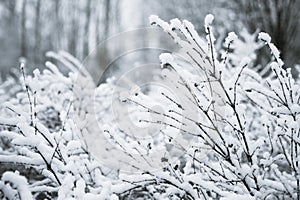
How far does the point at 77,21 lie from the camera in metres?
14.2

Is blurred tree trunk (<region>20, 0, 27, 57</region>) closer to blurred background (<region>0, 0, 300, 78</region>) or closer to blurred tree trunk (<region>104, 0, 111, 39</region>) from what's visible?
blurred background (<region>0, 0, 300, 78</region>)

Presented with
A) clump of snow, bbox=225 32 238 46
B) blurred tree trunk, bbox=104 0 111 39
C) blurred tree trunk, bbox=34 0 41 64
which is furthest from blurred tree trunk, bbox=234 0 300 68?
blurred tree trunk, bbox=34 0 41 64

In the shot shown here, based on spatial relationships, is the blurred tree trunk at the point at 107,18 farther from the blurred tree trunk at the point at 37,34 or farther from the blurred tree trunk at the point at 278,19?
the blurred tree trunk at the point at 278,19

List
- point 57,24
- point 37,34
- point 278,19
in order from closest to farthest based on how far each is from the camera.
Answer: point 278,19, point 57,24, point 37,34

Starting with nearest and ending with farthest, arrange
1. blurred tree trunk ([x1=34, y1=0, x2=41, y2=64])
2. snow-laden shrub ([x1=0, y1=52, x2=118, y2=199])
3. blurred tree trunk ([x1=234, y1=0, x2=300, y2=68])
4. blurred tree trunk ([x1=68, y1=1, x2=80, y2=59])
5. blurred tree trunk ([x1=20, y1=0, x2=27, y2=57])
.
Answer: snow-laden shrub ([x1=0, y1=52, x2=118, y2=199]) < blurred tree trunk ([x1=234, y1=0, x2=300, y2=68]) < blurred tree trunk ([x1=68, y1=1, x2=80, y2=59]) < blurred tree trunk ([x1=34, y1=0, x2=41, y2=64]) < blurred tree trunk ([x1=20, y1=0, x2=27, y2=57])

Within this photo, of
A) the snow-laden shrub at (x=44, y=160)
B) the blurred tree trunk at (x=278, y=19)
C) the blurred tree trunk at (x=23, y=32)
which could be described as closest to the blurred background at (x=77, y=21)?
the blurred tree trunk at (x=23, y=32)

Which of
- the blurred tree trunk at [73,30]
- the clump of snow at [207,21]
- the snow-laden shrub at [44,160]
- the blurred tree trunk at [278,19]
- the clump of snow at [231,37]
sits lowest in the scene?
the snow-laden shrub at [44,160]

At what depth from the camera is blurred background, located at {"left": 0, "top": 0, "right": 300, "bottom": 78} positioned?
319 inches

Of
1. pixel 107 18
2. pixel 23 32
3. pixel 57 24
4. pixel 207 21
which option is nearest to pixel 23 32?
pixel 23 32

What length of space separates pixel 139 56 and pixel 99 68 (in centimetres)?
581

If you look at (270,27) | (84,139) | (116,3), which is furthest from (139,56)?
(84,139)

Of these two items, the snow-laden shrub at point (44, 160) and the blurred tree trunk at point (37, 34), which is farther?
the blurred tree trunk at point (37, 34)

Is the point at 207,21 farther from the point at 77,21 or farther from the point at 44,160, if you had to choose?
the point at 77,21

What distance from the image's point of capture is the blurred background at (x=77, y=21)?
8.11m
